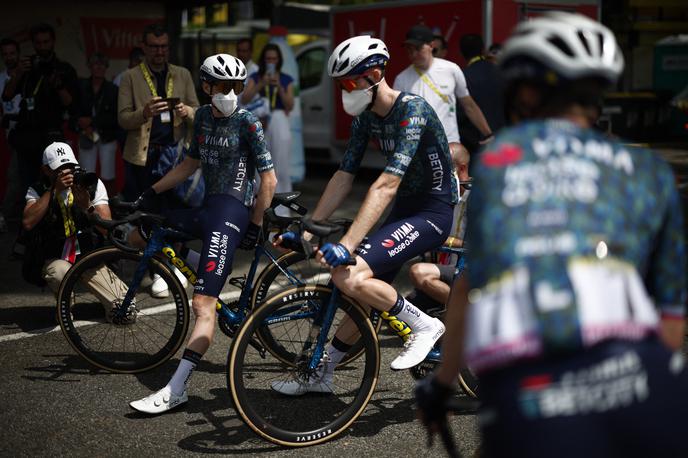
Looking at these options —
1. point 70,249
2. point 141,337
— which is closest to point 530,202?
point 141,337

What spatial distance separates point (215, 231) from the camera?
5129 millimetres

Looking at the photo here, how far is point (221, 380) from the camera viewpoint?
541cm

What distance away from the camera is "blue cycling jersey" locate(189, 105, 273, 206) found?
210 inches

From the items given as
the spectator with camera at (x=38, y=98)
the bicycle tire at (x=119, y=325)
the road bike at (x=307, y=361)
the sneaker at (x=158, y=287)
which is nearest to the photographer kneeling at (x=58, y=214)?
the bicycle tire at (x=119, y=325)

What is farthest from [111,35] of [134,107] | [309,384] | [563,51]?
[563,51]

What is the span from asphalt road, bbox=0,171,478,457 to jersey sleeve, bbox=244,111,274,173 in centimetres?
124

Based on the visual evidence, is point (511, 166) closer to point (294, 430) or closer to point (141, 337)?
point (294, 430)

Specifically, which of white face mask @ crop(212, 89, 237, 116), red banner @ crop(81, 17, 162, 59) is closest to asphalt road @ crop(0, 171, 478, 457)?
white face mask @ crop(212, 89, 237, 116)

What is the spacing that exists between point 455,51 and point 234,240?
8.00 m

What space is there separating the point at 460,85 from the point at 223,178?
368cm

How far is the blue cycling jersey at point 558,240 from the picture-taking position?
Answer: 76.5 inches

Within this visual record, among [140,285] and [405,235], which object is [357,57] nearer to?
[405,235]

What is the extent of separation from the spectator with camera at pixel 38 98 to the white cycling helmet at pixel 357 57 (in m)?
5.45

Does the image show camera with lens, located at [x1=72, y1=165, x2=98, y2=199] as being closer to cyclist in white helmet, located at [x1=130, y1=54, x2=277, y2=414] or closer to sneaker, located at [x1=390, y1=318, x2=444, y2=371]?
cyclist in white helmet, located at [x1=130, y1=54, x2=277, y2=414]
